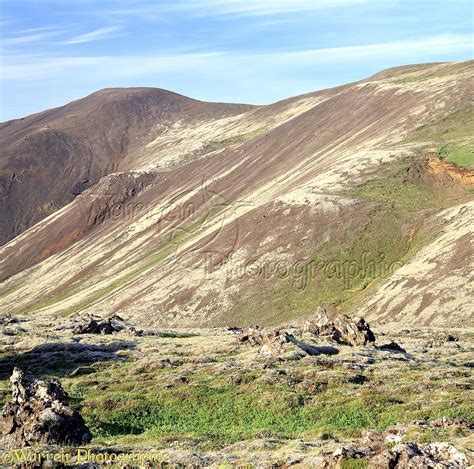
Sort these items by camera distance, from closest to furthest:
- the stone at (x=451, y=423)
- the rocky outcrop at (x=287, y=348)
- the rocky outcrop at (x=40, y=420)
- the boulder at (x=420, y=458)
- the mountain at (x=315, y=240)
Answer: the boulder at (x=420, y=458), the stone at (x=451, y=423), the rocky outcrop at (x=40, y=420), the rocky outcrop at (x=287, y=348), the mountain at (x=315, y=240)

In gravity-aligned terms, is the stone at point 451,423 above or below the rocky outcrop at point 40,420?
below

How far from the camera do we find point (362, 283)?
105375 millimetres

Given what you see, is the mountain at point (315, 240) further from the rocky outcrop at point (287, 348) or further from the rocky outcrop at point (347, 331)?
the rocky outcrop at point (287, 348)

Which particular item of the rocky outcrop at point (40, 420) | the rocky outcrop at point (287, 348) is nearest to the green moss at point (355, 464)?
the rocky outcrop at point (40, 420)

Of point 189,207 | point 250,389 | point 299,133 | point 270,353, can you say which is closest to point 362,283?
point 270,353

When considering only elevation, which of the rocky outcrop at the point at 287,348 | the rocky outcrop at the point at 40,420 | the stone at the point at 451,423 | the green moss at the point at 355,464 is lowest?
the rocky outcrop at the point at 287,348

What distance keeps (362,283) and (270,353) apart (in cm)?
6229

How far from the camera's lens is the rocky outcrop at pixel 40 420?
25391 millimetres

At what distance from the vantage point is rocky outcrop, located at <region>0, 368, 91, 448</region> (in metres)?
25.4

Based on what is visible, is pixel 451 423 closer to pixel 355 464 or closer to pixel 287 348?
pixel 355 464

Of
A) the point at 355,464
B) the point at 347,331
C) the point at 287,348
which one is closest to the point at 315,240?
the point at 347,331

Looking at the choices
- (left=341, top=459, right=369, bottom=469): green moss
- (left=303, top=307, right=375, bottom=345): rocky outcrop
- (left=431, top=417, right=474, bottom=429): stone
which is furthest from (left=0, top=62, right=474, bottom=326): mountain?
(left=341, top=459, right=369, bottom=469): green moss

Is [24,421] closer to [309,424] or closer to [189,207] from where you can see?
[309,424]

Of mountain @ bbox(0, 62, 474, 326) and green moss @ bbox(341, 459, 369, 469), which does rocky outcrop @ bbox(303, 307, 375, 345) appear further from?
green moss @ bbox(341, 459, 369, 469)
